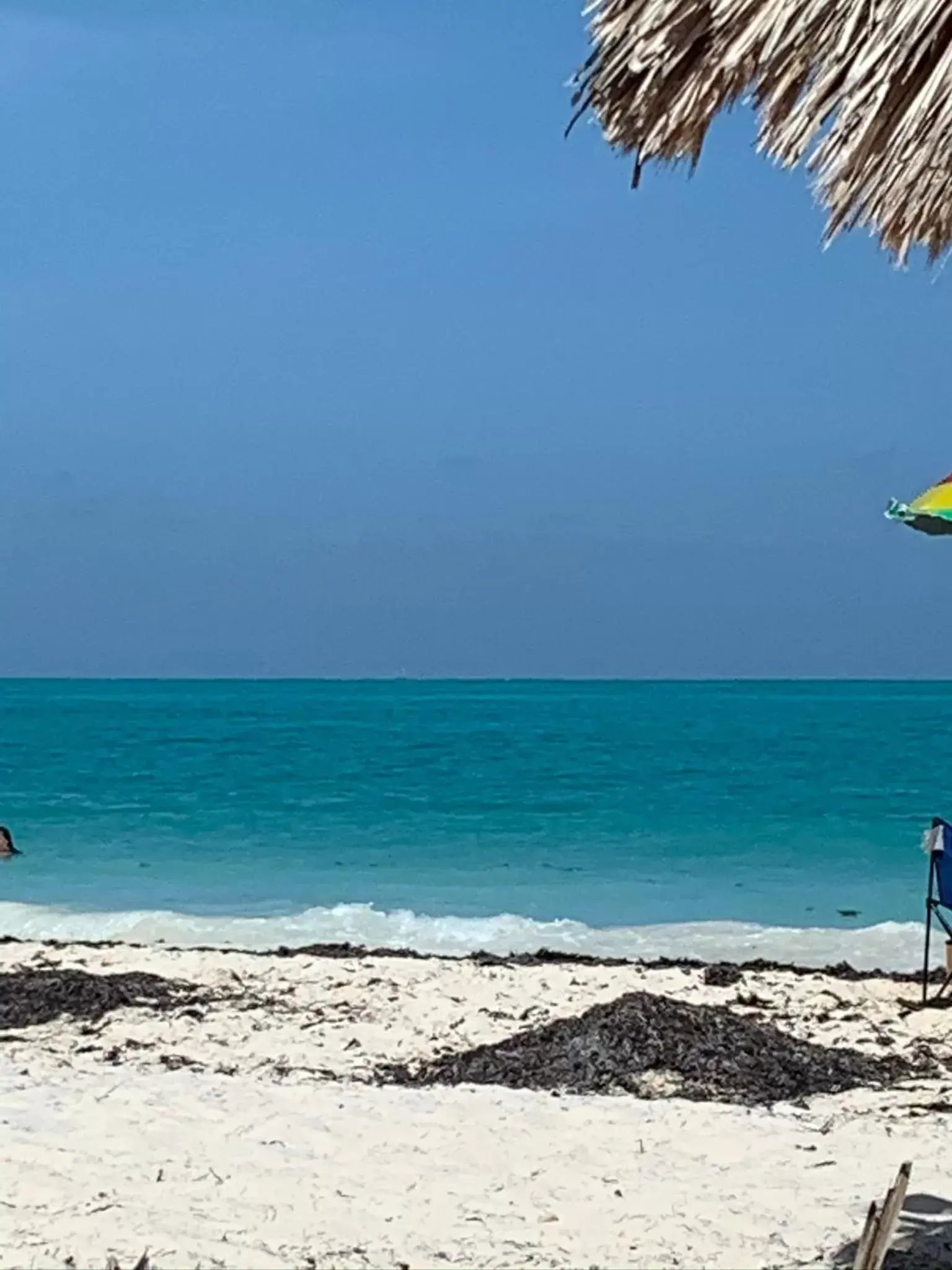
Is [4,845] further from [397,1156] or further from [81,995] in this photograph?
[397,1156]

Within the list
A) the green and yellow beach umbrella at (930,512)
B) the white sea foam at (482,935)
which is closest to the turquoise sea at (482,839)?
the white sea foam at (482,935)

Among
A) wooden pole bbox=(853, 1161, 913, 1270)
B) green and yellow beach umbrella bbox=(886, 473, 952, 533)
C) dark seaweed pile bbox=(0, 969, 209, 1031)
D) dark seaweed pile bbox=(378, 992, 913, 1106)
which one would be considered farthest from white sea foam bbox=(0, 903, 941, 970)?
wooden pole bbox=(853, 1161, 913, 1270)

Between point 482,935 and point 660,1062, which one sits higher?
point 482,935

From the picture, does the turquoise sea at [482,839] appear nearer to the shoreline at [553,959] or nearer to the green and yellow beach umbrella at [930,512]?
the shoreline at [553,959]

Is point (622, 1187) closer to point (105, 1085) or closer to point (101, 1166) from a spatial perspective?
point (101, 1166)

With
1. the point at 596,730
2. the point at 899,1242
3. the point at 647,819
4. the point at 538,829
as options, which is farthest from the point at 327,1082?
the point at 596,730

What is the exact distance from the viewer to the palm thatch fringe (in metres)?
3.14

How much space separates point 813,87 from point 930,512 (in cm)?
153

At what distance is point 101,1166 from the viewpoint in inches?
194

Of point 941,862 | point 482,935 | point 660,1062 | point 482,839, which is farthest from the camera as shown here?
point 482,839

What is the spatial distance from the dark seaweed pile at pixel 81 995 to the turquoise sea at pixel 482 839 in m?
3.57

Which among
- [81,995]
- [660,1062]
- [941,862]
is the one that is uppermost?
[941,862]

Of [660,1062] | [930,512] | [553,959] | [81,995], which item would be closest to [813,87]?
[930,512]

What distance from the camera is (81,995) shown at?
26.3ft
